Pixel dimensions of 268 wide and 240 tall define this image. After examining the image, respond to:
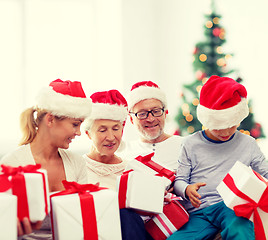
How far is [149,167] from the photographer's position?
2.03m

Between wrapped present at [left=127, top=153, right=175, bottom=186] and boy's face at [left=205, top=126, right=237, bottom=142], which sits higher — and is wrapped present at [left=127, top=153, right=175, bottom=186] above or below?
below

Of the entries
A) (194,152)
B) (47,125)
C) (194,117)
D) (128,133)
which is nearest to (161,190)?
(194,152)

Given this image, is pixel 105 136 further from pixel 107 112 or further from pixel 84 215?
pixel 84 215

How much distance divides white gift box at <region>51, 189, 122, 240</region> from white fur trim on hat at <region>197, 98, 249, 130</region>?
0.75m

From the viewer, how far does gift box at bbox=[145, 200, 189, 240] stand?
1.92 meters

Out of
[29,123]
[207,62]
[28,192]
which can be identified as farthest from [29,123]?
[207,62]

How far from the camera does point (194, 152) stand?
7.22 ft

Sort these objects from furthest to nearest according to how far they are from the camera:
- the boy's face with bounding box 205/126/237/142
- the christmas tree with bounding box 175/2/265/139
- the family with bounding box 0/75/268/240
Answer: the christmas tree with bounding box 175/2/265/139, the boy's face with bounding box 205/126/237/142, the family with bounding box 0/75/268/240

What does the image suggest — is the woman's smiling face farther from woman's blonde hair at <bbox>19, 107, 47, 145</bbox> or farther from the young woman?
woman's blonde hair at <bbox>19, 107, 47, 145</bbox>

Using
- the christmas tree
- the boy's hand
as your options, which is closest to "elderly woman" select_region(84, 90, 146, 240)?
the boy's hand

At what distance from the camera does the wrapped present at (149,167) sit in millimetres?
1998

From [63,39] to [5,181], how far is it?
3998mm

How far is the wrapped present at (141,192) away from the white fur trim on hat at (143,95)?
90 cm

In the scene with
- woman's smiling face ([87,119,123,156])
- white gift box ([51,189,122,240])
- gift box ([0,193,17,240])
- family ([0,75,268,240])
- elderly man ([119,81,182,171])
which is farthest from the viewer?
elderly man ([119,81,182,171])
